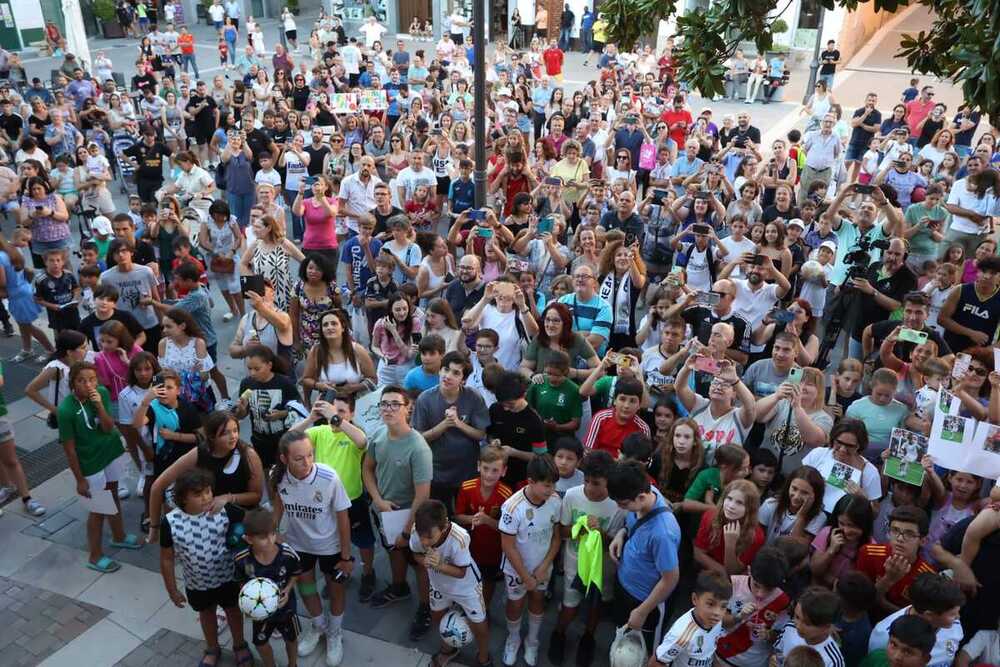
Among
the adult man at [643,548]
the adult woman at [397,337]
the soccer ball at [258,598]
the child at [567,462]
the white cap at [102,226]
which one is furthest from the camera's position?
the white cap at [102,226]

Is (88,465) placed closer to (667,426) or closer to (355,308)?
(355,308)

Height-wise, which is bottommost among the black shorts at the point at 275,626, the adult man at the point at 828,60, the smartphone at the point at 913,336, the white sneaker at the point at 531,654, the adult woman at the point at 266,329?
the white sneaker at the point at 531,654

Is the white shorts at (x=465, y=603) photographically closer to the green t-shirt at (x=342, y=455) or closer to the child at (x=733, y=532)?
the green t-shirt at (x=342, y=455)

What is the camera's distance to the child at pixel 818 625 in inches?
153

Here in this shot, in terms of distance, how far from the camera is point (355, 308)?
823 cm

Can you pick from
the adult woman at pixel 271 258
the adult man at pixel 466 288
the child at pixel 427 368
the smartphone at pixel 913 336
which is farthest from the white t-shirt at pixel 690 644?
the adult woman at pixel 271 258

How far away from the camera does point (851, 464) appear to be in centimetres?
508

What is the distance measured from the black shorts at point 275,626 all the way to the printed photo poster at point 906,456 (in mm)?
3730

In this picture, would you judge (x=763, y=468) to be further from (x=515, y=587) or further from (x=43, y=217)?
→ (x=43, y=217)

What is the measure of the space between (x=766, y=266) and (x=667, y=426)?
2328 mm

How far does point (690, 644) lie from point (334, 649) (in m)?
2.29

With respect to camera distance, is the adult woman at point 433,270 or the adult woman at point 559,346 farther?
the adult woman at point 433,270

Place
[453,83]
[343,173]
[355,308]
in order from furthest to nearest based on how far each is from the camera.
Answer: [453,83] < [343,173] < [355,308]

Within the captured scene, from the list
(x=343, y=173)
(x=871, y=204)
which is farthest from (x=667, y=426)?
(x=343, y=173)
